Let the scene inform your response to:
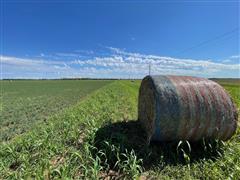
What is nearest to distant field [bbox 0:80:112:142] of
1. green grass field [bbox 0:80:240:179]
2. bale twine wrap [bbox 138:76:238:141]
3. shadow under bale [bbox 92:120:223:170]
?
green grass field [bbox 0:80:240:179]

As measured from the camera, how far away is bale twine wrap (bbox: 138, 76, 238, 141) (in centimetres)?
448

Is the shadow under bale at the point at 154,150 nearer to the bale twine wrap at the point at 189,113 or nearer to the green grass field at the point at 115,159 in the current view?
the green grass field at the point at 115,159

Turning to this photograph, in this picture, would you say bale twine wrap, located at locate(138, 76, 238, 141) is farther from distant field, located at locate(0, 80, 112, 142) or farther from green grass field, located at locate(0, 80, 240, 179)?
distant field, located at locate(0, 80, 112, 142)

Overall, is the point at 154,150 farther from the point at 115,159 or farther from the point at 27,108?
the point at 27,108

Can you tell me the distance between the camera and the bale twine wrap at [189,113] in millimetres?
4480

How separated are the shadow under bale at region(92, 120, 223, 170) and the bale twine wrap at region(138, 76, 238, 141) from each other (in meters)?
0.27

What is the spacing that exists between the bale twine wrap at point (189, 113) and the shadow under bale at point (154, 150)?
0.27 meters

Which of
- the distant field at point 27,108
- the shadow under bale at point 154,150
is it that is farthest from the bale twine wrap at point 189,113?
the distant field at point 27,108

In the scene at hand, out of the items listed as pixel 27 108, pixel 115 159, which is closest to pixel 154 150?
pixel 115 159

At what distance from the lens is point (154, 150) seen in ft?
15.3

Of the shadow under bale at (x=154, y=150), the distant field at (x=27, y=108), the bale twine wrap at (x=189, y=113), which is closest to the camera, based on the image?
the shadow under bale at (x=154, y=150)

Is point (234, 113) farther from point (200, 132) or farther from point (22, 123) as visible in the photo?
point (22, 123)

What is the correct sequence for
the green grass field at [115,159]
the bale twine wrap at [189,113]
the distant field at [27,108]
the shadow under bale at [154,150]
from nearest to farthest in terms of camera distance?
the green grass field at [115,159], the shadow under bale at [154,150], the bale twine wrap at [189,113], the distant field at [27,108]

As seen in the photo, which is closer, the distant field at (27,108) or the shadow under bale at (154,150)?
the shadow under bale at (154,150)
